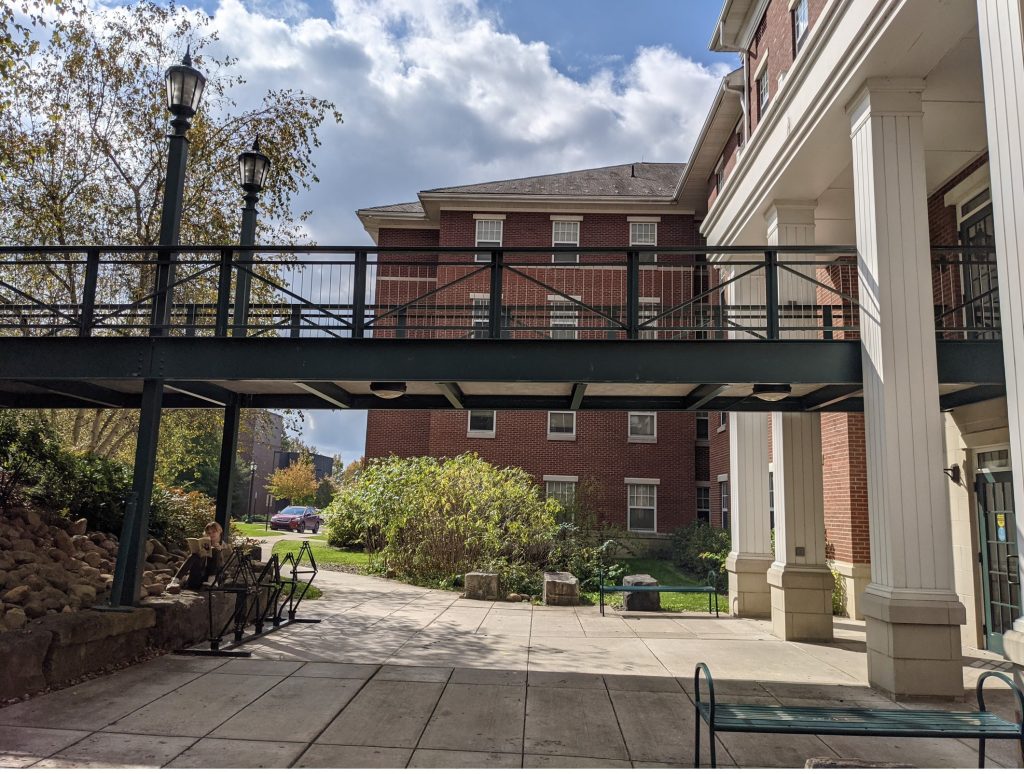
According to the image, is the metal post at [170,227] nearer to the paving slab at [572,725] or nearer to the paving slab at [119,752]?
the paving slab at [119,752]

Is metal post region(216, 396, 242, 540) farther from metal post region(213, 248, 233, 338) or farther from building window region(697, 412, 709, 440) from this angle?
building window region(697, 412, 709, 440)

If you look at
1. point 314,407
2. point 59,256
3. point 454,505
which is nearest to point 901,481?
point 314,407

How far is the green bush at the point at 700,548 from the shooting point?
63.0ft

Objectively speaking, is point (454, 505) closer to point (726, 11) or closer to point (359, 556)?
point (359, 556)

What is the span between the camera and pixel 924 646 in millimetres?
7012

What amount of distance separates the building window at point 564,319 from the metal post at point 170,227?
4.58 metres

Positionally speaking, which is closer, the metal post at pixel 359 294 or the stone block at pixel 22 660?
the stone block at pixel 22 660

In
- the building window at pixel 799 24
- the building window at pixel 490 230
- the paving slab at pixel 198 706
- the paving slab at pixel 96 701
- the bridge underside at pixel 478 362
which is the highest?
the building window at pixel 490 230

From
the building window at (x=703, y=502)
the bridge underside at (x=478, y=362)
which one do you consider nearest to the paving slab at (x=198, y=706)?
the bridge underside at (x=478, y=362)

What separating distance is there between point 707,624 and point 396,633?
4899 mm

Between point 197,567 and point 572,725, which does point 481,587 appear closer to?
point 197,567

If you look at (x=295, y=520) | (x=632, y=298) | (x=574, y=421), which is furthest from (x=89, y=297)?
(x=295, y=520)

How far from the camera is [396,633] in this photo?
391 inches

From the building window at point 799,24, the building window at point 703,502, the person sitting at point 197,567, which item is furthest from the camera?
the building window at point 703,502
